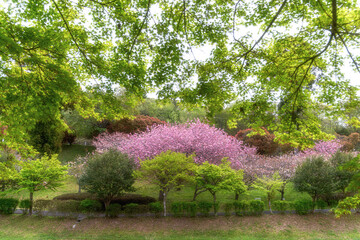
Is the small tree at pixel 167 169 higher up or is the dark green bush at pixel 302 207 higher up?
the small tree at pixel 167 169

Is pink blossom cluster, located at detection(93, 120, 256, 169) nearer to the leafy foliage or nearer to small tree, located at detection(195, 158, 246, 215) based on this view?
small tree, located at detection(195, 158, 246, 215)

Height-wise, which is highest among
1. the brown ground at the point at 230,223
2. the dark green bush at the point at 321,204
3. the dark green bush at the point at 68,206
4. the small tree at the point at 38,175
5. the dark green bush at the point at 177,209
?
the small tree at the point at 38,175

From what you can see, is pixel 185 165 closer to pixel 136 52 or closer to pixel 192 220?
pixel 192 220

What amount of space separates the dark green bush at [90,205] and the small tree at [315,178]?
34.5 ft

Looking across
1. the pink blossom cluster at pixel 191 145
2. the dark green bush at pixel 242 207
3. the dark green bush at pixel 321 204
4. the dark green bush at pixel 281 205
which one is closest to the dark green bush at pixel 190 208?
the dark green bush at pixel 242 207

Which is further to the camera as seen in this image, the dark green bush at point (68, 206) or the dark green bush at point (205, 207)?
the dark green bush at point (68, 206)

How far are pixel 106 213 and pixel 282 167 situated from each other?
10.7 meters

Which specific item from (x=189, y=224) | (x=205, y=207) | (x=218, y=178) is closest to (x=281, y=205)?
(x=218, y=178)

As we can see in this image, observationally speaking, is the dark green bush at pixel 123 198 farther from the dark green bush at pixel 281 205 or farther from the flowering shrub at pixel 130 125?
the flowering shrub at pixel 130 125

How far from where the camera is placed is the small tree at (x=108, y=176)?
10.4 metres

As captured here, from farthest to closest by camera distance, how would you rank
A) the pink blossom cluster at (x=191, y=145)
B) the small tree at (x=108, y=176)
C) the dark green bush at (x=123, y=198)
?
the pink blossom cluster at (x=191, y=145) < the dark green bush at (x=123, y=198) < the small tree at (x=108, y=176)

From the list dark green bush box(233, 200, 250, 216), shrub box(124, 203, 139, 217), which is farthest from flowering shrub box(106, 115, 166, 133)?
dark green bush box(233, 200, 250, 216)

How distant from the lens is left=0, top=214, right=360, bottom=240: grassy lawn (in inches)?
361

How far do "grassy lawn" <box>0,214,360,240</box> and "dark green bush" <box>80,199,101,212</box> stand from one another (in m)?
0.62
